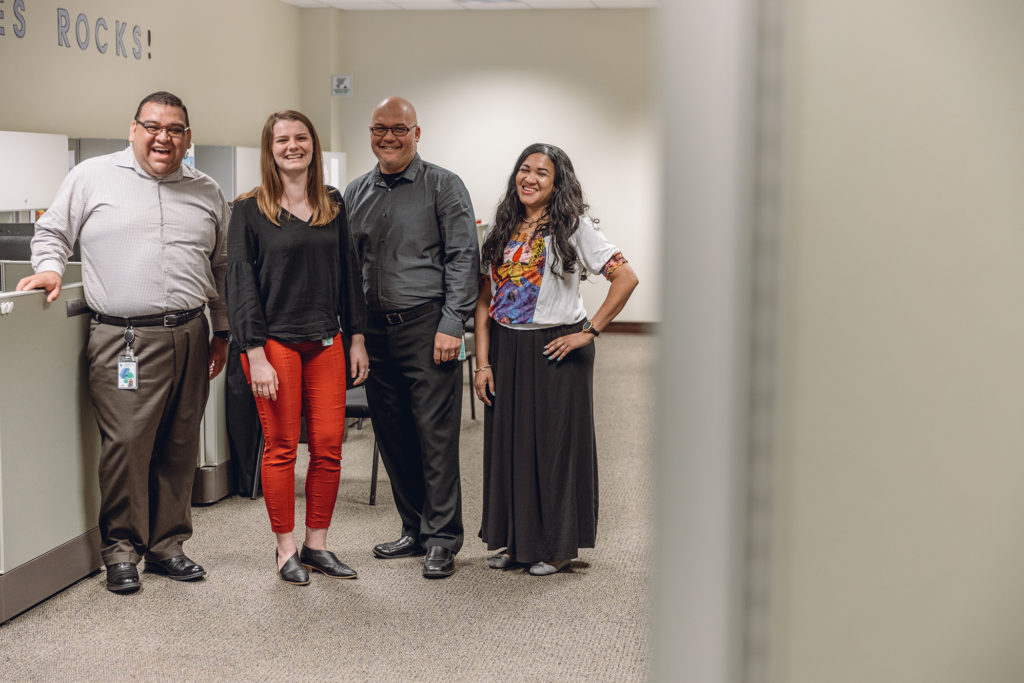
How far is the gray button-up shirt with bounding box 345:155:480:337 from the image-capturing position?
9.74 feet

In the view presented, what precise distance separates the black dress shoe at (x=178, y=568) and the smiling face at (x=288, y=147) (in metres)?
1.16

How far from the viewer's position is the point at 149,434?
112 inches

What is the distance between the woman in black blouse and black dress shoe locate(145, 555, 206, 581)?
246mm

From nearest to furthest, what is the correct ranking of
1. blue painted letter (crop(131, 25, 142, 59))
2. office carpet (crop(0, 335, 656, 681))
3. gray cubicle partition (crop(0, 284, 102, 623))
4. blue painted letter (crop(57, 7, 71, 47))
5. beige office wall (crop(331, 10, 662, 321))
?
1. office carpet (crop(0, 335, 656, 681))
2. gray cubicle partition (crop(0, 284, 102, 623))
3. blue painted letter (crop(57, 7, 71, 47))
4. blue painted letter (crop(131, 25, 142, 59))
5. beige office wall (crop(331, 10, 662, 321))

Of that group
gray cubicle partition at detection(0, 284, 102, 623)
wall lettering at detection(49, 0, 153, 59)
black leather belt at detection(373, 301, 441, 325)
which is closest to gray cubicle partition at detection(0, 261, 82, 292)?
gray cubicle partition at detection(0, 284, 102, 623)

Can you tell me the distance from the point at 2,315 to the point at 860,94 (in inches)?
99.6

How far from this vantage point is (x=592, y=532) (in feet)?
9.95

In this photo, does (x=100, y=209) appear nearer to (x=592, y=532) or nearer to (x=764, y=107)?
(x=592, y=532)

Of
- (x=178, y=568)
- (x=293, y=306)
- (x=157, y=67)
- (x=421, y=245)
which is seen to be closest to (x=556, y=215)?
(x=421, y=245)

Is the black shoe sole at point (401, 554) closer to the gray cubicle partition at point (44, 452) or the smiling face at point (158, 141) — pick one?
the gray cubicle partition at point (44, 452)

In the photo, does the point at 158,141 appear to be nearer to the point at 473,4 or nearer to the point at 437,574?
the point at 437,574

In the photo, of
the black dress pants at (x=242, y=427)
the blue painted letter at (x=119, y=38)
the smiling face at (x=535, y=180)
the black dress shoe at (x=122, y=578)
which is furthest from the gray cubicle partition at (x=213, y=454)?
the blue painted letter at (x=119, y=38)

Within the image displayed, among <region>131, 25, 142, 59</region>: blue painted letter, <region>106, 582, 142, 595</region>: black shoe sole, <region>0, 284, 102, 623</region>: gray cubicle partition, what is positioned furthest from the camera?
<region>131, 25, 142, 59</region>: blue painted letter

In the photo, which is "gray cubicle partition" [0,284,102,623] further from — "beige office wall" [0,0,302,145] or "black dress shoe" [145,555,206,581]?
"beige office wall" [0,0,302,145]
